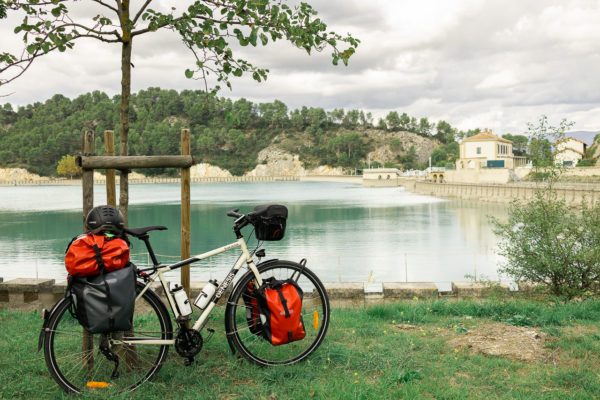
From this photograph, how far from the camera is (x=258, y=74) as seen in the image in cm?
499

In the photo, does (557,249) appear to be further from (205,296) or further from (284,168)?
(284,168)

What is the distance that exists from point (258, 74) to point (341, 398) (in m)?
3.20

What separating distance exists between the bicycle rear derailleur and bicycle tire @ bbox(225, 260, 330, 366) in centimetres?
26

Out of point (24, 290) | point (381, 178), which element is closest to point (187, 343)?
point (24, 290)

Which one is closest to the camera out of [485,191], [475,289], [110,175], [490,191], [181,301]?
[181,301]

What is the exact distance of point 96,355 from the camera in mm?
3947

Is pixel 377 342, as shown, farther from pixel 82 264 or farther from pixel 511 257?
pixel 511 257

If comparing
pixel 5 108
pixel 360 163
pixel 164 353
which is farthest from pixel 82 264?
pixel 5 108

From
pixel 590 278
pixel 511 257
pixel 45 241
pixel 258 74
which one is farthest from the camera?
pixel 45 241

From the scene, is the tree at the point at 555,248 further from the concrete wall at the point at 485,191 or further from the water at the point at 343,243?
the concrete wall at the point at 485,191

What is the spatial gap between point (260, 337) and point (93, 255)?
1.52 m

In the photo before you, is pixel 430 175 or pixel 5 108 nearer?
pixel 430 175

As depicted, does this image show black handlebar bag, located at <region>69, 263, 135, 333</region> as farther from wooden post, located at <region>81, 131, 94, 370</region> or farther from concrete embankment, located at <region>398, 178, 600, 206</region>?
concrete embankment, located at <region>398, 178, 600, 206</region>

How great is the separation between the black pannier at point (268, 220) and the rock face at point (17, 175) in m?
187
